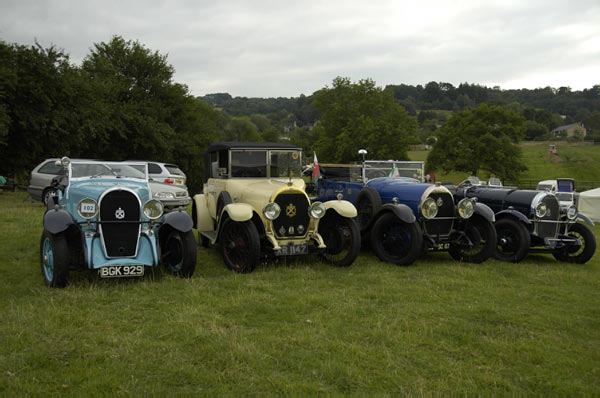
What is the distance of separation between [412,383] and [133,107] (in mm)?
29340

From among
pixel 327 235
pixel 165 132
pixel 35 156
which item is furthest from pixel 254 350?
pixel 165 132

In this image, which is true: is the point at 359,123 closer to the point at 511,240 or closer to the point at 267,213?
the point at 511,240

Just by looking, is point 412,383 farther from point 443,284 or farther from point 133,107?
point 133,107

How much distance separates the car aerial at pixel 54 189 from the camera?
39.0 ft

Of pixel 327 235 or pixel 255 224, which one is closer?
pixel 255 224

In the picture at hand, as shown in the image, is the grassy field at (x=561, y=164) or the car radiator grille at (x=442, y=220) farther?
the grassy field at (x=561, y=164)

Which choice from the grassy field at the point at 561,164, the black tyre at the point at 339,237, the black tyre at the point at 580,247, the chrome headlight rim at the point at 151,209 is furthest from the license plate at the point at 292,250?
the grassy field at the point at 561,164

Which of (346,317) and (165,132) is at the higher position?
(165,132)

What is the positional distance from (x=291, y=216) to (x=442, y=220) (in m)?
3.17

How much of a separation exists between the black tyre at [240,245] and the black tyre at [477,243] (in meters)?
4.16

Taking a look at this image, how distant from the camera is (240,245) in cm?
734

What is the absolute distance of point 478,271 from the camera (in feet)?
26.2

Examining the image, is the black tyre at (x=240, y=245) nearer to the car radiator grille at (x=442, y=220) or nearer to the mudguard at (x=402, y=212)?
the mudguard at (x=402, y=212)

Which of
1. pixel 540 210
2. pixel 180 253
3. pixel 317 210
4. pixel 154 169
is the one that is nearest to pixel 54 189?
pixel 154 169
